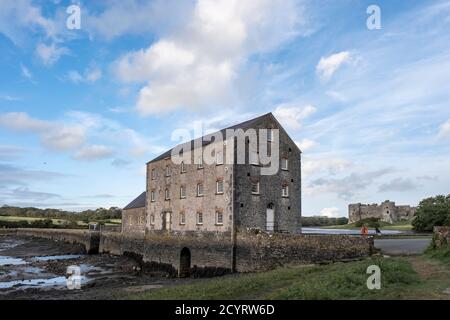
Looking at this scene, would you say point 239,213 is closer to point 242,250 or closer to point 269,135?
point 242,250

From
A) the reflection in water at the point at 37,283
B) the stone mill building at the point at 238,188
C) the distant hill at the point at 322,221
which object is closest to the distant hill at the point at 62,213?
the distant hill at the point at 322,221

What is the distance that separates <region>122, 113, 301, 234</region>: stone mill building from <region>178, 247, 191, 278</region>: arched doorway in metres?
1.81

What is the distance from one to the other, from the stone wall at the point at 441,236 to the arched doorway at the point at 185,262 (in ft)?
62.1

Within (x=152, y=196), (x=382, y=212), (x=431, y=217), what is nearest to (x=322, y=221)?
(x=382, y=212)

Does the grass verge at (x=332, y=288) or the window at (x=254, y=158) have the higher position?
the window at (x=254, y=158)

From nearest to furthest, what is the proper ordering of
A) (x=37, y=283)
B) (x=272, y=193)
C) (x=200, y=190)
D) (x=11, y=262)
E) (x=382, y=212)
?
(x=37, y=283) < (x=272, y=193) < (x=200, y=190) < (x=11, y=262) < (x=382, y=212)

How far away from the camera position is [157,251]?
38156 mm

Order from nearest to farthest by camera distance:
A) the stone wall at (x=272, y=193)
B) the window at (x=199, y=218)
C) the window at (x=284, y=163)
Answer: the stone wall at (x=272, y=193) → the window at (x=284, y=163) → the window at (x=199, y=218)

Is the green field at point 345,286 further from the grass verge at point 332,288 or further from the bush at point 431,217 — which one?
the bush at point 431,217

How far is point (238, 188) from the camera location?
97.2 feet

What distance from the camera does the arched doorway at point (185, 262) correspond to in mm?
33809

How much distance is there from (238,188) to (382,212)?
215 ft

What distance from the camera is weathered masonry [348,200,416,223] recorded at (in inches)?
3322
